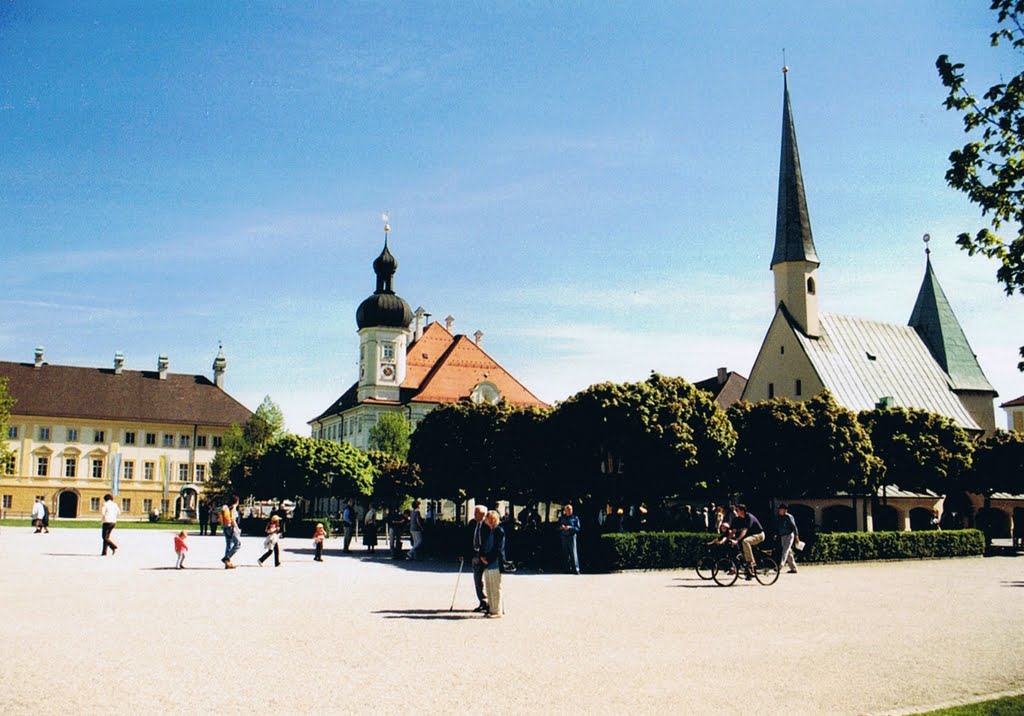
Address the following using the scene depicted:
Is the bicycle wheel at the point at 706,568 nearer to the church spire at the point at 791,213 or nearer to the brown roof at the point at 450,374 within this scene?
the church spire at the point at 791,213

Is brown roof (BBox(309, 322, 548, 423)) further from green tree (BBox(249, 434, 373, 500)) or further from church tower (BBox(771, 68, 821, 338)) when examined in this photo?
green tree (BBox(249, 434, 373, 500))

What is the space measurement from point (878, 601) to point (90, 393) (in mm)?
87713

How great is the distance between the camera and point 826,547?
3209 cm

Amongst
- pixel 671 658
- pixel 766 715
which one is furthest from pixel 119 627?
pixel 766 715

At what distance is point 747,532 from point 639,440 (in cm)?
725

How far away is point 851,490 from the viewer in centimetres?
3622

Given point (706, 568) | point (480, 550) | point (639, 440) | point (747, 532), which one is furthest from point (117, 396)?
point (480, 550)

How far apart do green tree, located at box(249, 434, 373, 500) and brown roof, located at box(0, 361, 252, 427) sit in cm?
4554

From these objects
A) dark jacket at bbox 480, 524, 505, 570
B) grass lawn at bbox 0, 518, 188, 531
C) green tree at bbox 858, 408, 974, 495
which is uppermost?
green tree at bbox 858, 408, 974, 495

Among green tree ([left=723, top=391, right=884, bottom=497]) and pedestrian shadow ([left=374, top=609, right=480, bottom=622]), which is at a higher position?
green tree ([left=723, top=391, right=884, bottom=497])

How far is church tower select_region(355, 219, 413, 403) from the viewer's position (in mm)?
95562

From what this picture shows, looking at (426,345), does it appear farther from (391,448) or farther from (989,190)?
(989,190)

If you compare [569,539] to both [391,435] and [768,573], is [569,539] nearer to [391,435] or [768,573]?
[768,573]

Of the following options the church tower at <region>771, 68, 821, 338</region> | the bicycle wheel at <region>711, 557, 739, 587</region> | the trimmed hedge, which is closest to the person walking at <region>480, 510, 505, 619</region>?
the bicycle wheel at <region>711, 557, 739, 587</region>
